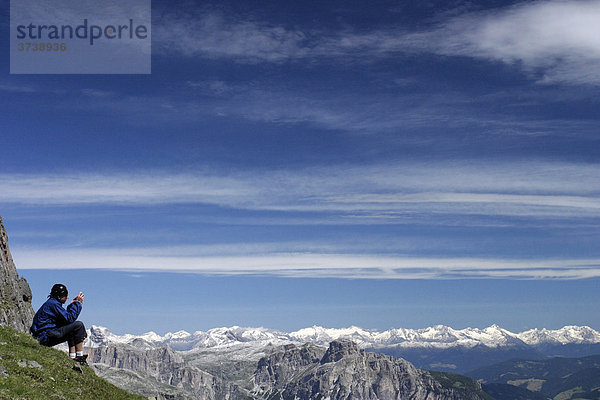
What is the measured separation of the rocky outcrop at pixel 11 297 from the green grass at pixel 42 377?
14.0m

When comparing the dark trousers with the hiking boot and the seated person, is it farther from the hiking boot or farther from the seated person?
the hiking boot

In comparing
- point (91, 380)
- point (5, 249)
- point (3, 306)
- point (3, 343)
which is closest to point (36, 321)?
point (3, 343)

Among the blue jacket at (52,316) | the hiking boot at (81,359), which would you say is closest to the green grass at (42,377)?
the hiking boot at (81,359)

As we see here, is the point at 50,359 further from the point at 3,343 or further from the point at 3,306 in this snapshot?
the point at 3,306

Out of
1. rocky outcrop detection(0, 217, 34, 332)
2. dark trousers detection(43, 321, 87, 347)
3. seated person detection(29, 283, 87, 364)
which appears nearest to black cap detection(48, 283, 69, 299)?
seated person detection(29, 283, 87, 364)

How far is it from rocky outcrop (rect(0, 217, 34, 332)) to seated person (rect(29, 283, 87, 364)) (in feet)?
46.7

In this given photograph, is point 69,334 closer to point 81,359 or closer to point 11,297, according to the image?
point 81,359

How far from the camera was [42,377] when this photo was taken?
2802 centimetres

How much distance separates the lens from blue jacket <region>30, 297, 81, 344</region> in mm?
30297

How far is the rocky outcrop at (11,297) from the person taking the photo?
153ft

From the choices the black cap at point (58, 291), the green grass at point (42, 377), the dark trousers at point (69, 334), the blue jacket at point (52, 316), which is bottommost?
the green grass at point (42, 377)

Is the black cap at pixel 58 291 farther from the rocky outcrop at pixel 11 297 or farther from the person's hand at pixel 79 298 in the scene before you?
the rocky outcrop at pixel 11 297

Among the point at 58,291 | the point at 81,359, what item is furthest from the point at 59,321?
the point at 81,359

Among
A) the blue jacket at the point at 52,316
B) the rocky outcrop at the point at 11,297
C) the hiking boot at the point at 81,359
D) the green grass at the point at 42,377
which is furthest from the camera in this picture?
the rocky outcrop at the point at 11,297
